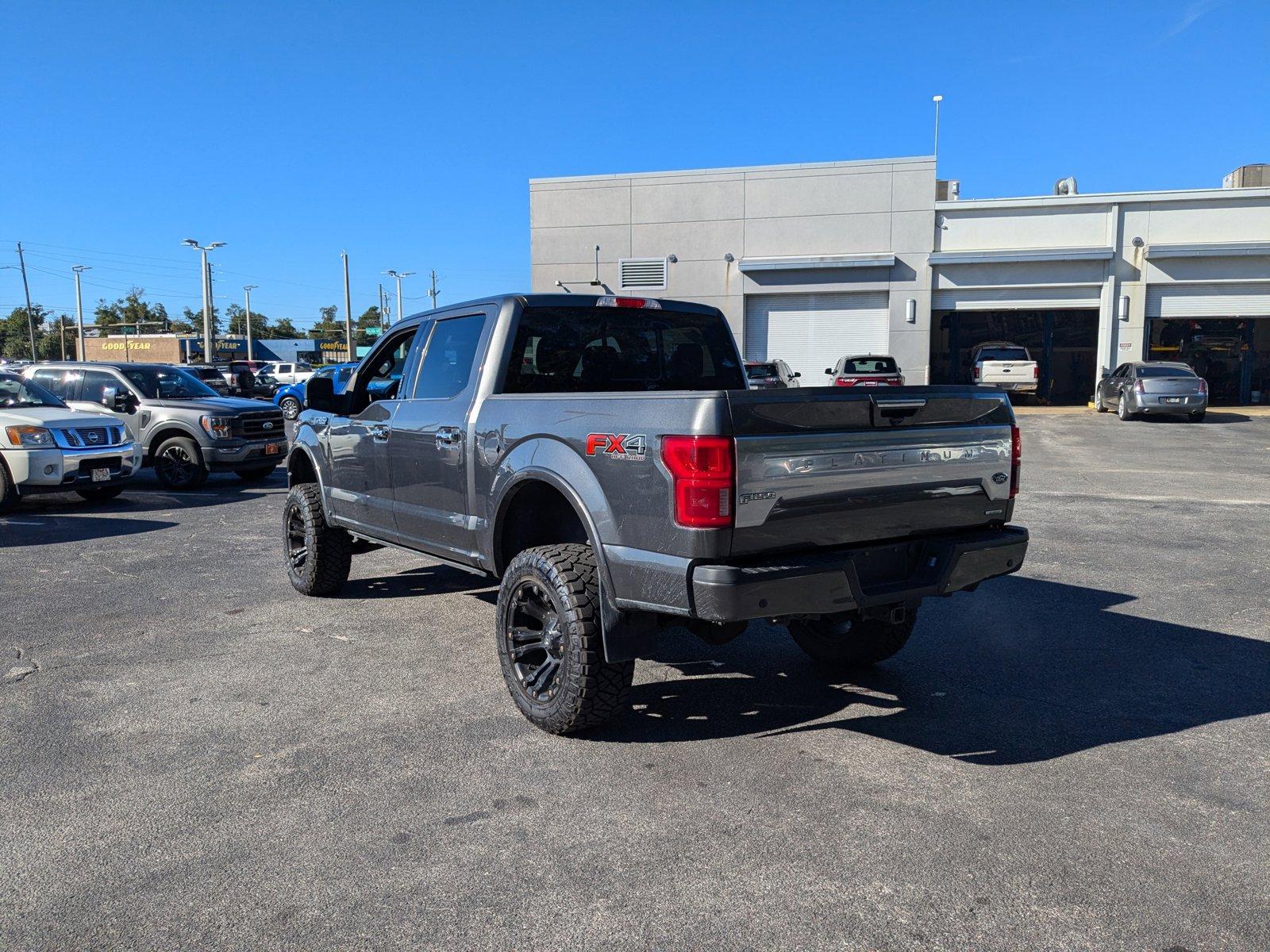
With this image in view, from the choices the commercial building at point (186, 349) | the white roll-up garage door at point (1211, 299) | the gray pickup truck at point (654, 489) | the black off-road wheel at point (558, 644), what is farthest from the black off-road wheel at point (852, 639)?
the commercial building at point (186, 349)

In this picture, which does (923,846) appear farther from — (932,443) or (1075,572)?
(1075,572)

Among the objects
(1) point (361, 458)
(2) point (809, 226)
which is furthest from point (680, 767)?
(2) point (809, 226)

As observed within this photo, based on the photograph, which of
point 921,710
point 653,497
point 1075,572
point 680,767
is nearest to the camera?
point 653,497

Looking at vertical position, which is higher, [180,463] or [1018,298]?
[1018,298]

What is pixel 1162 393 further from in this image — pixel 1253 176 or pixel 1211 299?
pixel 1253 176

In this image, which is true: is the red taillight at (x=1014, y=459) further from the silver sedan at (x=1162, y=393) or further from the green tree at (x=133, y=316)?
the green tree at (x=133, y=316)

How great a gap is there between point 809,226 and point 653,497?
29.1m

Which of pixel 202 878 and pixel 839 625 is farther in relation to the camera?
pixel 839 625

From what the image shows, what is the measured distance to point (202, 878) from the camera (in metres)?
3.23

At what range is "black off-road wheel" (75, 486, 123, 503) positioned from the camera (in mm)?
12156

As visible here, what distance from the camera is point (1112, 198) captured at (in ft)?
96.4

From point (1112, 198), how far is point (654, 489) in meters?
30.4

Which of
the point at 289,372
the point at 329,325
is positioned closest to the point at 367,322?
the point at 329,325

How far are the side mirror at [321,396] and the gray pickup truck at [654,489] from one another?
1.32 ft
